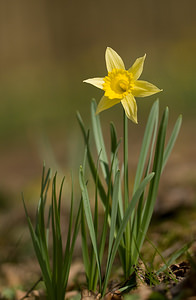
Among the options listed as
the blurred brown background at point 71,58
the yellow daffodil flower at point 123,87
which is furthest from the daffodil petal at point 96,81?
the blurred brown background at point 71,58

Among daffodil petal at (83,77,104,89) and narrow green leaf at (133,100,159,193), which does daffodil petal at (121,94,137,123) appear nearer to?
daffodil petal at (83,77,104,89)

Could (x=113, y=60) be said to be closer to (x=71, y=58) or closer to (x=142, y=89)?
(x=142, y=89)

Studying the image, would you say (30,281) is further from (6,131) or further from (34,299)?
(6,131)

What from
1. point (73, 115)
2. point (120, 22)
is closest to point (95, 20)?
point (120, 22)

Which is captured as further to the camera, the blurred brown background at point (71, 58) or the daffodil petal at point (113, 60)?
the blurred brown background at point (71, 58)

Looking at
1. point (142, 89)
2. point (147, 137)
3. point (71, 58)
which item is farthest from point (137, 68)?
point (71, 58)

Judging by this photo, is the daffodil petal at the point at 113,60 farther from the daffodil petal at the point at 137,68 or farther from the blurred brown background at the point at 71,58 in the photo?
the blurred brown background at the point at 71,58

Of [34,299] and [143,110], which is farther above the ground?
[34,299]
